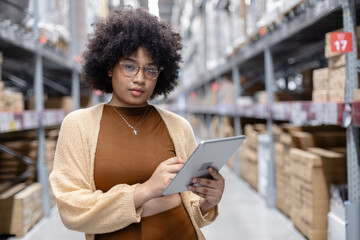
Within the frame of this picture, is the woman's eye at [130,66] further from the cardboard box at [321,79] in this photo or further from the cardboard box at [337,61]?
the cardboard box at [321,79]

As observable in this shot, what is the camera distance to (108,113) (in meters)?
1.39

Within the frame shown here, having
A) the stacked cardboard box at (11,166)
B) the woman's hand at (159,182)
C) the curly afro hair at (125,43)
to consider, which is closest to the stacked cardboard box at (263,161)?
the stacked cardboard box at (11,166)

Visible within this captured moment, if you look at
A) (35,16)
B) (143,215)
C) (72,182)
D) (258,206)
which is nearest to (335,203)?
(258,206)

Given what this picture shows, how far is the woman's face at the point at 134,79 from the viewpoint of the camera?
1350mm

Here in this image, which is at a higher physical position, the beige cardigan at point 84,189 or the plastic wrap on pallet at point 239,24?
the plastic wrap on pallet at point 239,24

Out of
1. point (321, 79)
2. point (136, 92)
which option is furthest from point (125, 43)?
point (321, 79)

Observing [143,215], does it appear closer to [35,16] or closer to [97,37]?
[97,37]

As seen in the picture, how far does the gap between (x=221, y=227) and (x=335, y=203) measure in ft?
3.72

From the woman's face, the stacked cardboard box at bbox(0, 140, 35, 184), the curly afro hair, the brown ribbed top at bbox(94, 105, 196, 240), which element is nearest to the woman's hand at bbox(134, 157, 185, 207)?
the brown ribbed top at bbox(94, 105, 196, 240)

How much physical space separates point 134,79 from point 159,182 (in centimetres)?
39

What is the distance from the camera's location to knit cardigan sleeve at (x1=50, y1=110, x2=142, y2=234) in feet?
3.97

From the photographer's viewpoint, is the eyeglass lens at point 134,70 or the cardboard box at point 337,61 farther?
the cardboard box at point 337,61

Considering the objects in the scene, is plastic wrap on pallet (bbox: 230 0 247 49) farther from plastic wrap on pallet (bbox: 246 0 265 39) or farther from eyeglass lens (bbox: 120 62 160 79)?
eyeglass lens (bbox: 120 62 160 79)

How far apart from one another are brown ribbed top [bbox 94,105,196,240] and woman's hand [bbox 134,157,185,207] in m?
0.11
